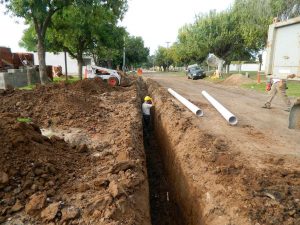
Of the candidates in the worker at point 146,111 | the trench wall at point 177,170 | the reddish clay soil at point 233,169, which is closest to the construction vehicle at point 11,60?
the worker at point 146,111

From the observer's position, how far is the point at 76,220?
346 cm

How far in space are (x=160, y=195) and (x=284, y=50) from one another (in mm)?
4278

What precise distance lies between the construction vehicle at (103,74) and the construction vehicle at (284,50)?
13146 mm

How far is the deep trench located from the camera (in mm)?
6096

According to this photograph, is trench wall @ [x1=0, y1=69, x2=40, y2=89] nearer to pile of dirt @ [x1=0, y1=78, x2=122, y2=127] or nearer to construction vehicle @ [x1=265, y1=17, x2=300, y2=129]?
pile of dirt @ [x1=0, y1=78, x2=122, y2=127]

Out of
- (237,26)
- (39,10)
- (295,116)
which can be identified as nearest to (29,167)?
(295,116)

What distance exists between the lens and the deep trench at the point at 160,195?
6.10m

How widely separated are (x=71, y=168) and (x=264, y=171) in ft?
10.4

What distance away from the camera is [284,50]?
20.4 feet

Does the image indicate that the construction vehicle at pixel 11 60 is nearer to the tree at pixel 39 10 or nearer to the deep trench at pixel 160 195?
the tree at pixel 39 10

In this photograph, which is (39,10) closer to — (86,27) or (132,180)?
(86,27)

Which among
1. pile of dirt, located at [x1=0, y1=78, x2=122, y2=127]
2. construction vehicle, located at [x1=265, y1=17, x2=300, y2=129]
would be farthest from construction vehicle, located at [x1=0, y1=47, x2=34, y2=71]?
construction vehicle, located at [x1=265, y1=17, x2=300, y2=129]

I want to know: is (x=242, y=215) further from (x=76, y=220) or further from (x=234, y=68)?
(x=234, y=68)

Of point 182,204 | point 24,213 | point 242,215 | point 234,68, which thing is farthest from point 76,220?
point 234,68
